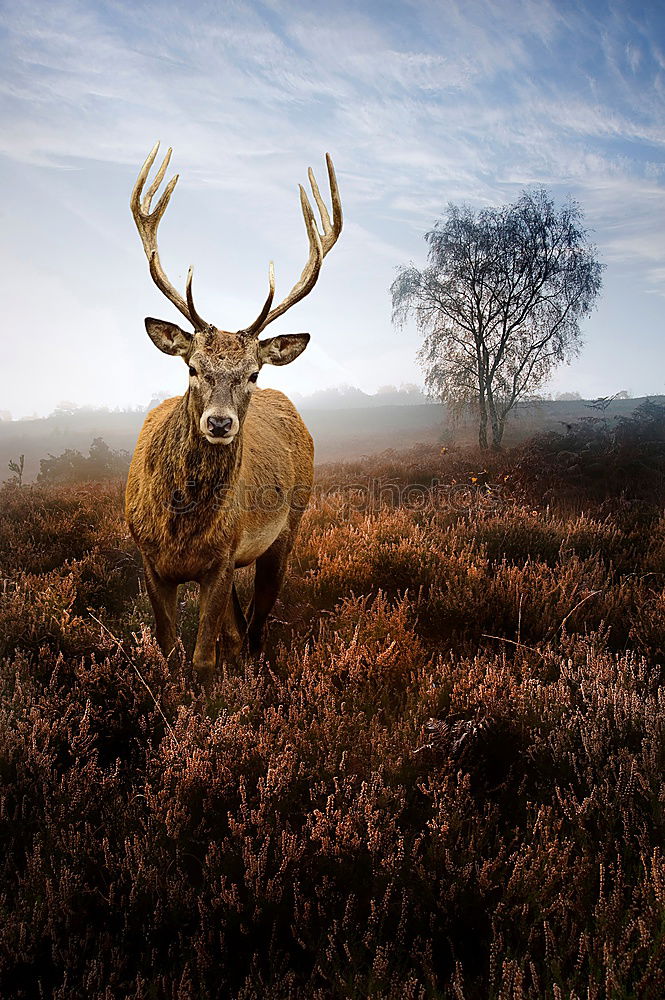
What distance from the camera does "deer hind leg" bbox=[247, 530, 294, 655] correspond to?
14.9ft

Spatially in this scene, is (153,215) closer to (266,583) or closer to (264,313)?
(264,313)

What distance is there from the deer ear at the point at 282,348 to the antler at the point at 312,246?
0.42 feet

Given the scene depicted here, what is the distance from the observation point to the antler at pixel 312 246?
339 centimetres

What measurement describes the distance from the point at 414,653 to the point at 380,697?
2.03 ft

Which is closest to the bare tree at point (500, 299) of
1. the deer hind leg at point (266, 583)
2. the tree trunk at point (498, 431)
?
the tree trunk at point (498, 431)

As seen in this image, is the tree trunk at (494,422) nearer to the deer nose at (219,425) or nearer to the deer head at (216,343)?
the deer head at (216,343)

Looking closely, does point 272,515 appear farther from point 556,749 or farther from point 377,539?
point 556,749

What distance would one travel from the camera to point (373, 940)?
65.3 inches

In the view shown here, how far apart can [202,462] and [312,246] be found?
1809 millimetres

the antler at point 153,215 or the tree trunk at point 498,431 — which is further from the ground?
the antler at point 153,215

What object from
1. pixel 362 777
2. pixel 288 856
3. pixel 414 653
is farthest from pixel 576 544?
pixel 288 856

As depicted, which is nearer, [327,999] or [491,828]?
[327,999]

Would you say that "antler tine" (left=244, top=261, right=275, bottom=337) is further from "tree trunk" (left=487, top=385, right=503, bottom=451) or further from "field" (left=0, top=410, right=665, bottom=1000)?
"tree trunk" (left=487, top=385, right=503, bottom=451)

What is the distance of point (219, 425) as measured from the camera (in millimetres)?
2943
